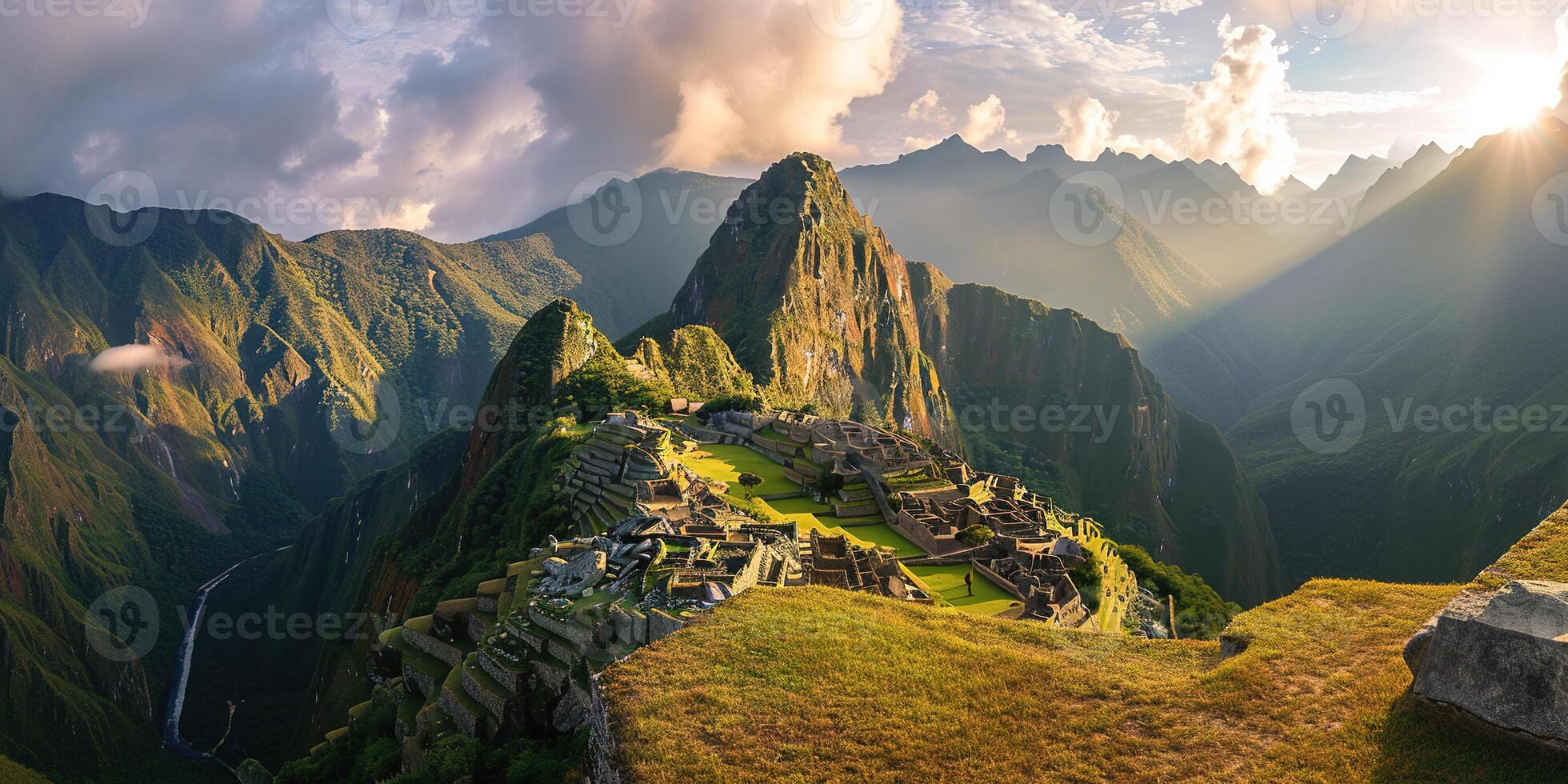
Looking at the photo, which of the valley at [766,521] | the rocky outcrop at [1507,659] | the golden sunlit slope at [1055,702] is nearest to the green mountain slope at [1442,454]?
the valley at [766,521]

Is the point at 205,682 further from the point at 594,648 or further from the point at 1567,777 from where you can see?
the point at 1567,777

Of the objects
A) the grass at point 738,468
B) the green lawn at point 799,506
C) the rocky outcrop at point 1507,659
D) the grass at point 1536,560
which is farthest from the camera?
the grass at point 738,468

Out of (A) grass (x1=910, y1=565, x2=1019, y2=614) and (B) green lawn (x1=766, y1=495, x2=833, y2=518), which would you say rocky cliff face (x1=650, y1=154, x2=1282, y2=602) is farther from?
(A) grass (x1=910, y1=565, x2=1019, y2=614)

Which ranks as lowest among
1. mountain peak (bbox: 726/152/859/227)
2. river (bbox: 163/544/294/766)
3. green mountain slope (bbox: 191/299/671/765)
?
river (bbox: 163/544/294/766)

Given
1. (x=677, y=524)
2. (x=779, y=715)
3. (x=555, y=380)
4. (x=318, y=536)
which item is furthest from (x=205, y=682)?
(x=779, y=715)

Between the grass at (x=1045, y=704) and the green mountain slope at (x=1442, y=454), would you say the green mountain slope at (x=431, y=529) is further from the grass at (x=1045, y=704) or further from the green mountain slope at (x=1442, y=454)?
the green mountain slope at (x=1442, y=454)

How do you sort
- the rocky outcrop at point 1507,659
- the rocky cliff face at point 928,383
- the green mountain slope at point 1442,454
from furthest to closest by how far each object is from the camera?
the rocky cliff face at point 928,383 < the green mountain slope at point 1442,454 < the rocky outcrop at point 1507,659

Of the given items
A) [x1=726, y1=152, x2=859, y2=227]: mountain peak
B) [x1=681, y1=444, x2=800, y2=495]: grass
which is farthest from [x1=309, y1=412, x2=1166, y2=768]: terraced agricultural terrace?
[x1=726, y1=152, x2=859, y2=227]: mountain peak

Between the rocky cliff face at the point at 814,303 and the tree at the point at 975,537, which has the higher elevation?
the rocky cliff face at the point at 814,303
